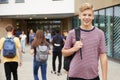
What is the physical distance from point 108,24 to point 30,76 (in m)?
9.91

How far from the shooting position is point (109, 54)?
69.6 ft

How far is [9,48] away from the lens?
894 centimetres

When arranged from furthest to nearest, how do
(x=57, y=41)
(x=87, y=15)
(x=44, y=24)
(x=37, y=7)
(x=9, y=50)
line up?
(x=44, y=24), (x=37, y=7), (x=57, y=41), (x=9, y=50), (x=87, y=15)

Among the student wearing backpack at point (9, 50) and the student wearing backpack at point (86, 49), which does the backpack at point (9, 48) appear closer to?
the student wearing backpack at point (9, 50)

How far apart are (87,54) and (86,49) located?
2.4 inches

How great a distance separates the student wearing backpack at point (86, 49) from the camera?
14.6 feet

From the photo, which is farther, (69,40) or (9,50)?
(9,50)

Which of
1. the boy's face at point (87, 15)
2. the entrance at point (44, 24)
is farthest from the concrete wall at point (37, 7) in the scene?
the boy's face at point (87, 15)

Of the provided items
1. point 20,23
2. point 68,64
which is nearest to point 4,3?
point 20,23

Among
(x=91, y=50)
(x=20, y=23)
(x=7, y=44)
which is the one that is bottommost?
(x=20, y=23)

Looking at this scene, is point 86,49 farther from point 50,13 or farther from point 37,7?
point 37,7

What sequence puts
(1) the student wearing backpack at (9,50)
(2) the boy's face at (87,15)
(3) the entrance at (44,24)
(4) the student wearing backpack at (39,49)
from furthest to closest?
(3) the entrance at (44,24)
(4) the student wearing backpack at (39,49)
(1) the student wearing backpack at (9,50)
(2) the boy's face at (87,15)

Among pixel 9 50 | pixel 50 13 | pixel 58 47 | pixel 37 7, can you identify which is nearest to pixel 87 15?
pixel 9 50

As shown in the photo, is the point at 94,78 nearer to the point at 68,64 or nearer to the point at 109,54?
the point at 68,64
